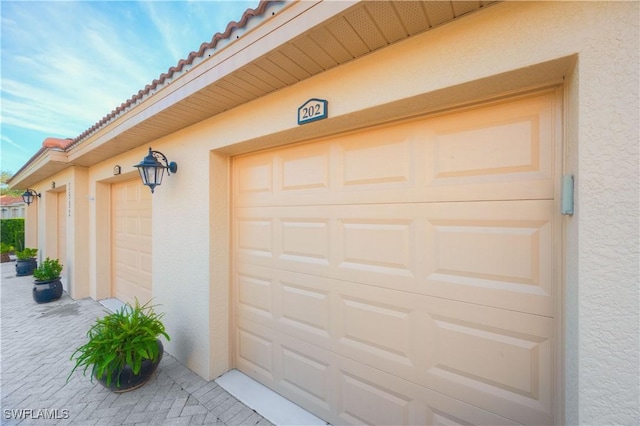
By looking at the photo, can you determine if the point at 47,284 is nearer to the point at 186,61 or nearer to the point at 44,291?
the point at 44,291

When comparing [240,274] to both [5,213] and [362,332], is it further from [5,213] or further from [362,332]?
[5,213]

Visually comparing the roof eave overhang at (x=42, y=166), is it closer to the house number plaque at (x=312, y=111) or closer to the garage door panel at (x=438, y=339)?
the house number plaque at (x=312, y=111)

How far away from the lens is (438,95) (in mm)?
1773

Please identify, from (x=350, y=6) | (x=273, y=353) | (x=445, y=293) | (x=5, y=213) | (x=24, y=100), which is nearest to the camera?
(x=350, y=6)

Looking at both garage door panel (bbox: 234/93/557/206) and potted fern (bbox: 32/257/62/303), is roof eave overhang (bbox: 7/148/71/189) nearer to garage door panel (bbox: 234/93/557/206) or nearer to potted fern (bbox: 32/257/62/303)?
potted fern (bbox: 32/257/62/303)

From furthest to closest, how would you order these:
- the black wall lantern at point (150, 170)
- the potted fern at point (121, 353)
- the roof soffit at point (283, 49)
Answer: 1. the black wall lantern at point (150, 170)
2. the potted fern at point (121, 353)
3. the roof soffit at point (283, 49)

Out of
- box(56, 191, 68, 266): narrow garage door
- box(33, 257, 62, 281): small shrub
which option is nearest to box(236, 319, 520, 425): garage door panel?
box(33, 257, 62, 281): small shrub

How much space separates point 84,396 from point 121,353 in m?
0.73

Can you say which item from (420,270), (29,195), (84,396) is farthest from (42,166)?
(420,270)

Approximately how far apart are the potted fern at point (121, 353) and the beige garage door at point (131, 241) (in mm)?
2062

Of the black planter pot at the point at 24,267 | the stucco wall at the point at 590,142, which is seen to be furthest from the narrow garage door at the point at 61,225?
the stucco wall at the point at 590,142

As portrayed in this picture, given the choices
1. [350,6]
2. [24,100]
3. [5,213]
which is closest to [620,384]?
[350,6]

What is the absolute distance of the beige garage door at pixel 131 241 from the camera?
16.4 feet

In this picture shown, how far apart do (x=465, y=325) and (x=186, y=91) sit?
3415 millimetres
